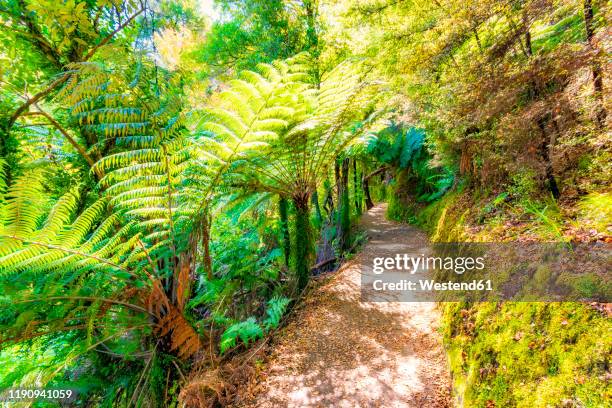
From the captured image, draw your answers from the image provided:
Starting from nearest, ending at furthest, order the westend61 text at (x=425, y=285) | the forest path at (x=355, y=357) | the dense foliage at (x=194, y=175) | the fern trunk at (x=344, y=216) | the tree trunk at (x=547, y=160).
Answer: the dense foliage at (x=194, y=175) < the forest path at (x=355, y=357) < the tree trunk at (x=547, y=160) < the westend61 text at (x=425, y=285) < the fern trunk at (x=344, y=216)

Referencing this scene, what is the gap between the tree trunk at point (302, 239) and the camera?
3186 millimetres

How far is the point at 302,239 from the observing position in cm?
324

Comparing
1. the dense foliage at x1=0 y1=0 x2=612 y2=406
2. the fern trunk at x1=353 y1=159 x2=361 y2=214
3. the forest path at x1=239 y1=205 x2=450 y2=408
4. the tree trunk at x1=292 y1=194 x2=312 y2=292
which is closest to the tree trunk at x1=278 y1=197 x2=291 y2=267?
the dense foliage at x1=0 y1=0 x2=612 y2=406

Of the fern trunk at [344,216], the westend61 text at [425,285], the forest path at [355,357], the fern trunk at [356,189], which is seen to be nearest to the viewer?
the forest path at [355,357]

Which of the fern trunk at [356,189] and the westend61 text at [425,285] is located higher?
the fern trunk at [356,189]

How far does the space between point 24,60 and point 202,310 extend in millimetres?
2997

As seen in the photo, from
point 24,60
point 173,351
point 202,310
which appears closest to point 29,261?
point 173,351

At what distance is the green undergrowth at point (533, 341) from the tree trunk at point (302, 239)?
169 cm

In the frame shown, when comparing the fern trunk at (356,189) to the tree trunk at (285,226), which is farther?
the fern trunk at (356,189)

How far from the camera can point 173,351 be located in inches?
82.0

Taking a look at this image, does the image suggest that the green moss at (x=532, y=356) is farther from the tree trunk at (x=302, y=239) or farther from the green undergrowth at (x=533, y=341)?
the tree trunk at (x=302, y=239)

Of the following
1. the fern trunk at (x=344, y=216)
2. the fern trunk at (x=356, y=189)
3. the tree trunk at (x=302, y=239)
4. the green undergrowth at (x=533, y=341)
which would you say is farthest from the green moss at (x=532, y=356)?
the fern trunk at (x=356, y=189)

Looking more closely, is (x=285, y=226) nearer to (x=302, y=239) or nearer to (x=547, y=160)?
(x=302, y=239)

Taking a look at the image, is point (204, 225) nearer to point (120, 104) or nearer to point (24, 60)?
point (120, 104)
